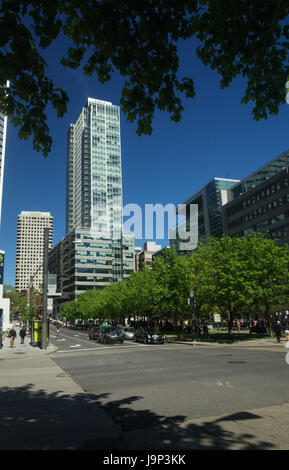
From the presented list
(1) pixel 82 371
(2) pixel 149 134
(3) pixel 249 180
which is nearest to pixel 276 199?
(3) pixel 249 180

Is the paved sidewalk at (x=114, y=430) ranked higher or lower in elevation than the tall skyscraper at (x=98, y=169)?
lower

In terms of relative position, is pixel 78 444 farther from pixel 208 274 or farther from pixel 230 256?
pixel 208 274

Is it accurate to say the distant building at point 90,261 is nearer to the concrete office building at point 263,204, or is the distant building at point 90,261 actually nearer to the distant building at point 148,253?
the distant building at point 148,253

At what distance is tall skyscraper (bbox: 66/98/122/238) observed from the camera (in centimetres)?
16469

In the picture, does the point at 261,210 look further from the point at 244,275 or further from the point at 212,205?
the point at 244,275

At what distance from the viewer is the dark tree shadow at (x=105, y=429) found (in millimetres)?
5176

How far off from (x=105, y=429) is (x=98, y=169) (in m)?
171

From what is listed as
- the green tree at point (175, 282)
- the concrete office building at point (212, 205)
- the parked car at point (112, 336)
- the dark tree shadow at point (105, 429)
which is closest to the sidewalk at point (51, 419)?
the dark tree shadow at point (105, 429)

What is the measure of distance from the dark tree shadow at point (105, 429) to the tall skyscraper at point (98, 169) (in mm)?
146718

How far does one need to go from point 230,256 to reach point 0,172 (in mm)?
108694

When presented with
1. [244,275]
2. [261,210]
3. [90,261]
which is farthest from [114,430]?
[90,261]

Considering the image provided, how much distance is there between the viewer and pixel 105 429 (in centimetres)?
605

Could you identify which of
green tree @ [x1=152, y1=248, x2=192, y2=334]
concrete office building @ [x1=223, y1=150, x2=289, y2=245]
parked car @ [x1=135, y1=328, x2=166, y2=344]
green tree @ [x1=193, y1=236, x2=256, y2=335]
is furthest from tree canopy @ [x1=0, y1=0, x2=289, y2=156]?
concrete office building @ [x1=223, y1=150, x2=289, y2=245]

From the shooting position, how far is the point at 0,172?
402 feet
